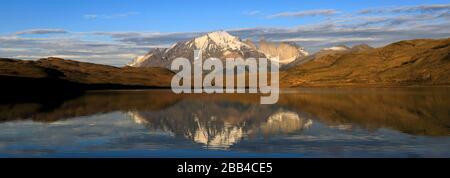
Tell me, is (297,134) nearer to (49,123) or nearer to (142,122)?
(142,122)

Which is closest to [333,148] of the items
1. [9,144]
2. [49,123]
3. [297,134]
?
[297,134]

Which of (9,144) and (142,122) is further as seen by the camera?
(142,122)

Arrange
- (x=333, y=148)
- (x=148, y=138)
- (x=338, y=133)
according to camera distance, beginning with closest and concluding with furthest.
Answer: (x=333, y=148), (x=148, y=138), (x=338, y=133)

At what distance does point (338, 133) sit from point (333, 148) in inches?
372
